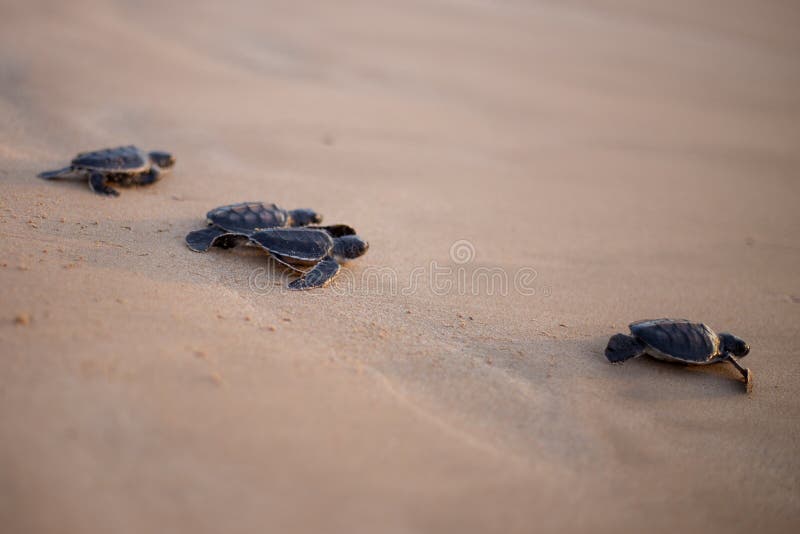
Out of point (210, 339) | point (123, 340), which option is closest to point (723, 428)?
point (210, 339)

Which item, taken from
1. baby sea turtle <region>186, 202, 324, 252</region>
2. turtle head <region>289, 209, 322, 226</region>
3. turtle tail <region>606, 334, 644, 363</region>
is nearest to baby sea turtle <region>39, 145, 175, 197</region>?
baby sea turtle <region>186, 202, 324, 252</region>

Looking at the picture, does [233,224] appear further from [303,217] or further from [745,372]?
[745,372]

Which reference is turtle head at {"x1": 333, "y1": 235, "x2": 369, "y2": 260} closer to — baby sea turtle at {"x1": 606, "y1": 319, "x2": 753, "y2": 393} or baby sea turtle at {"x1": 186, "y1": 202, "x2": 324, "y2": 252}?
baby sea turtle at {"x1": 186, "y1": 202, "x2": 324, "y2": 252}

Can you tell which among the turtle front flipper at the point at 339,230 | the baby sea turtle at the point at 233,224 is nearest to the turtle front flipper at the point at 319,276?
the turtle front flipper at the point at 339,230

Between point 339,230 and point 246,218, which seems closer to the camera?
point 246,218

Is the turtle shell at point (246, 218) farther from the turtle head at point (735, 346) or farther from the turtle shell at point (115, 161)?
the turtle head at point (735, 346)

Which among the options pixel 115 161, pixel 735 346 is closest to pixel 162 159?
pixel 115 161

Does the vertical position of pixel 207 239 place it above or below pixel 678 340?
below

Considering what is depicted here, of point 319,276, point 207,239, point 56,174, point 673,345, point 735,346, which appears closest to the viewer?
point 673,345

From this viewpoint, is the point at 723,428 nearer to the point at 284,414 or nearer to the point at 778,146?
the point at 284,414
